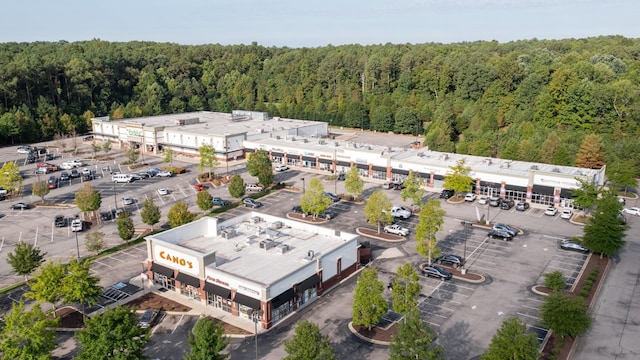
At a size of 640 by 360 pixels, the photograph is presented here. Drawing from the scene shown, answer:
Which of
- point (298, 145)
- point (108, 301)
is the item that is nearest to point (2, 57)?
point (298, 145)


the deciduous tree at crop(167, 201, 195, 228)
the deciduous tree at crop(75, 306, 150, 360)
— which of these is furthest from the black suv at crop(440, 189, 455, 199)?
the deciduous tree at crop(75, 306, 150, 360)

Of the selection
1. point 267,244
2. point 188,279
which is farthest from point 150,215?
point 267,244

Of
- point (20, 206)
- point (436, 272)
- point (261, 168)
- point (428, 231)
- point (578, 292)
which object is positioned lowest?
point (578, 292)

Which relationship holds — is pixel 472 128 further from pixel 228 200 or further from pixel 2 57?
pixel 2 57

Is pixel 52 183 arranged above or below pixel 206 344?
below

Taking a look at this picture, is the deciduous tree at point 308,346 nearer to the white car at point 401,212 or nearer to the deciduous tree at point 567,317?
the deciduous tree at point 567,317

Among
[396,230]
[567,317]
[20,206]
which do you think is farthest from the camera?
[20,206]

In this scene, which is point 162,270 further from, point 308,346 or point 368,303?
point 308,346
